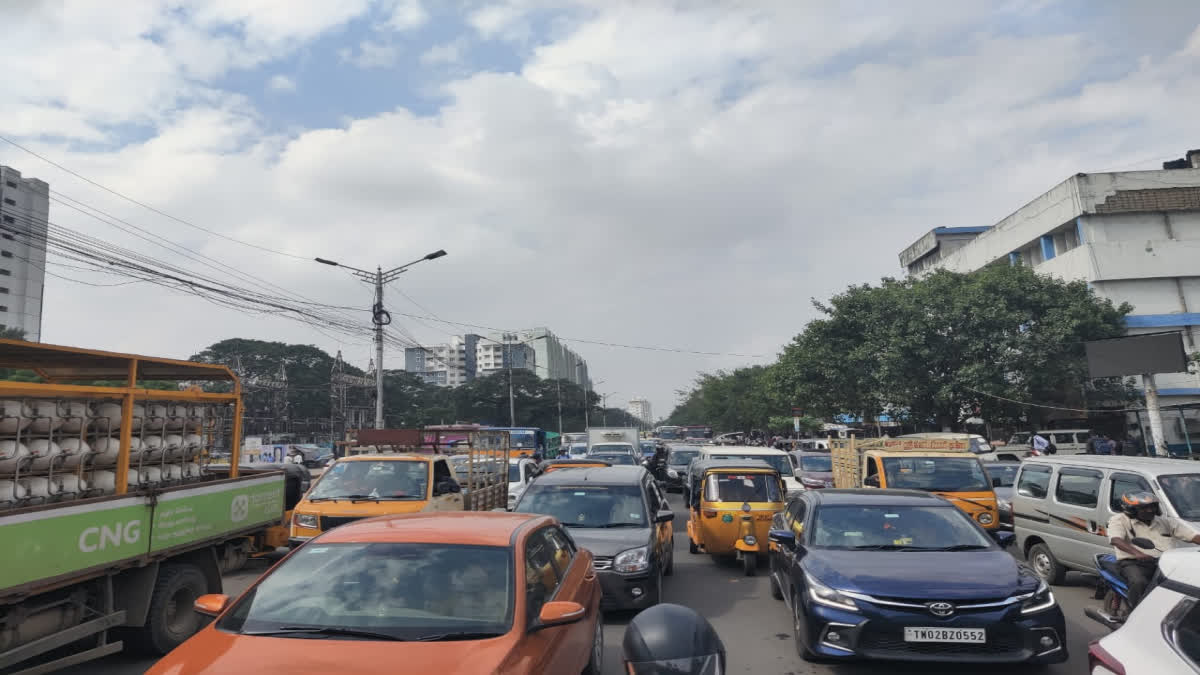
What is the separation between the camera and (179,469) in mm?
7145

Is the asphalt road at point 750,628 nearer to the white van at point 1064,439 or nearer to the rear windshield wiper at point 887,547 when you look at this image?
the rear windshield wiper at point 887,547

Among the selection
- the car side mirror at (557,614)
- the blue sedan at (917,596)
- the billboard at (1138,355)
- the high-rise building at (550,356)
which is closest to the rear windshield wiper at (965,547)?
the blue sedan at (917,596)

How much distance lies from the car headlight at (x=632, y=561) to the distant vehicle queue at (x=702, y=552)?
0.01m

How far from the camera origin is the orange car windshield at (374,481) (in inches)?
389

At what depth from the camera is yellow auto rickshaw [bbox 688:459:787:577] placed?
33.3 ft

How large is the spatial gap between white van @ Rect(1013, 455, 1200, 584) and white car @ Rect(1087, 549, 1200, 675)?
5.32 meters

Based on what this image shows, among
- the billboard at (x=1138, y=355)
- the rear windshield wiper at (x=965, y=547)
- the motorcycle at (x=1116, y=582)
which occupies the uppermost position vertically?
the billboard at (x=1138, y=355)

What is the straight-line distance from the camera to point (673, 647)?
2.77 m

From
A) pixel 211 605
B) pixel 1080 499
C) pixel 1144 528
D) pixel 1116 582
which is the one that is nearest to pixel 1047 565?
pixel 1080 499

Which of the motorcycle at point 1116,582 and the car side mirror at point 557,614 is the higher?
the car side mirror at point 557,614

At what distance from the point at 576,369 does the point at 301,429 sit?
4909cm

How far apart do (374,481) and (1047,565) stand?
29.5 ft

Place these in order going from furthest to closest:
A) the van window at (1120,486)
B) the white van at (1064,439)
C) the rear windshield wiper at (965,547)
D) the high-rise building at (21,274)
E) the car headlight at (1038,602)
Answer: the high-rise building at (21,274) → the white van at (1064,439) → the van window at (1120,486) → the rear windshield wiper at (965,547) → the car headlight at (1038,602)

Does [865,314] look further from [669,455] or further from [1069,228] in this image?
[1069,228]
